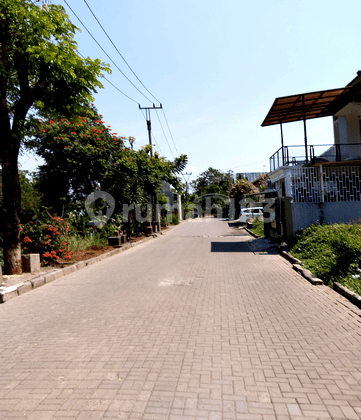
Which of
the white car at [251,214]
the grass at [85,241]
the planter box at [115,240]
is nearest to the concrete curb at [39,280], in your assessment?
the grass at [85,241]

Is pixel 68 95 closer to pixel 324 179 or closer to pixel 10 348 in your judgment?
pixel 10 348

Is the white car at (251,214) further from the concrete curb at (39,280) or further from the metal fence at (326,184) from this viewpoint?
the concrete curb at (39,280)

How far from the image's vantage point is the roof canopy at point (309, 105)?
558 inches

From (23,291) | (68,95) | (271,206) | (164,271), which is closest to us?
(23,291)

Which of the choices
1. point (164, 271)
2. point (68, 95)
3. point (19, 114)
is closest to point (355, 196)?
point (164, 271)

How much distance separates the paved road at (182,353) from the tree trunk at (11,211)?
82.5 inches

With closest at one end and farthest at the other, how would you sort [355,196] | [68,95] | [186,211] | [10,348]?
[10,348], [68,95], [355,196], [186,211]

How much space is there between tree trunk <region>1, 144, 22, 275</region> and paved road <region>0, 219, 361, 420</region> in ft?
6.87

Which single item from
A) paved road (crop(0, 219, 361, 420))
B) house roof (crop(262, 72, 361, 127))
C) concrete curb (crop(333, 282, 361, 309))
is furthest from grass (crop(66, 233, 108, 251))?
house roof (crop(262, 72, 361, 127))

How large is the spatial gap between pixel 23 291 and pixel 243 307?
16.3ft

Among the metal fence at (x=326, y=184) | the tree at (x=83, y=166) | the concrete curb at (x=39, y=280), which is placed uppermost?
the tree at (x=83, y=166)

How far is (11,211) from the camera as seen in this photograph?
8.88m

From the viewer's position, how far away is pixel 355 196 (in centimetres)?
1366

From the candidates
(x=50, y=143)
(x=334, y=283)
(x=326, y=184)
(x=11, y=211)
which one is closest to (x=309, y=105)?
(x=326, y=184)
